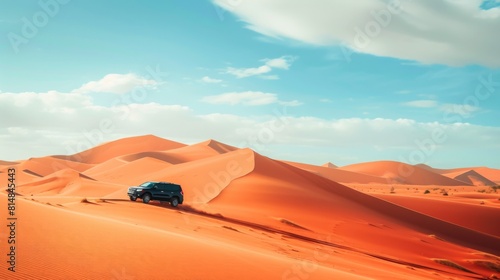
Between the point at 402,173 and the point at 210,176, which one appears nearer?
the point at 210,176

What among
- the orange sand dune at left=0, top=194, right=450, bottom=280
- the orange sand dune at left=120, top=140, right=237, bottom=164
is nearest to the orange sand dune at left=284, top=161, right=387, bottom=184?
the orange sand dune at left=120, top=140, right=237, bottom=164

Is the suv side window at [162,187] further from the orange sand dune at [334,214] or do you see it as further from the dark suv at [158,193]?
the orange sand dune at [334,214]

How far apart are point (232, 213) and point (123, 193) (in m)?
17.6

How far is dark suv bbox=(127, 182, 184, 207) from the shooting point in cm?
2853

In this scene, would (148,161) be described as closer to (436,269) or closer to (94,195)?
(94,195)

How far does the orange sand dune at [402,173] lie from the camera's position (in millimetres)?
153000

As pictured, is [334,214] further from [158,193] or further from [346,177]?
[346,177]

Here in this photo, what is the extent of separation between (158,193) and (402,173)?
150738 millimetres

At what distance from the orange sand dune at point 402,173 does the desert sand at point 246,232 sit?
90583 millimetres

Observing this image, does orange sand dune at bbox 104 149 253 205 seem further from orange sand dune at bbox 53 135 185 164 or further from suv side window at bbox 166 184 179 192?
orange sand dune at bbox 53 135 185 164

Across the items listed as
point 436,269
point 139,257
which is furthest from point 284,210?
point 139,257

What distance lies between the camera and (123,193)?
1646 inches

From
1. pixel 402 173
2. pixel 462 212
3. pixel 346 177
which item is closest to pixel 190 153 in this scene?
pixel 346 177

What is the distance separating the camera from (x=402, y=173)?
542 ft
